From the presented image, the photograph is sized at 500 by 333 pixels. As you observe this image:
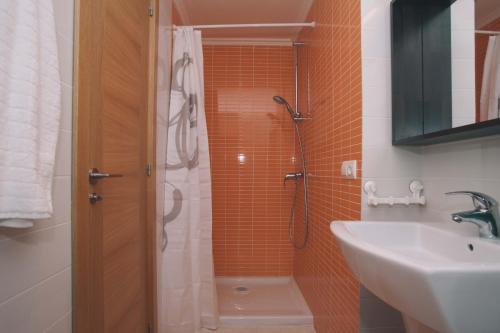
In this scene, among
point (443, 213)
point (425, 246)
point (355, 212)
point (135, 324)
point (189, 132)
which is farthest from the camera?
point (189, 132)

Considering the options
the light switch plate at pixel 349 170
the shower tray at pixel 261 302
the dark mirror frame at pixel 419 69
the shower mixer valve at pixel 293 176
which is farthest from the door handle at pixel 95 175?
the shower mixer valve at pixel 293 176

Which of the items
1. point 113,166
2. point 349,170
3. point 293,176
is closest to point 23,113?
point 113,166

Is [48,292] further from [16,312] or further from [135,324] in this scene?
[135,324]

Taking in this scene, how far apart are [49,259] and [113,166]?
0.44m

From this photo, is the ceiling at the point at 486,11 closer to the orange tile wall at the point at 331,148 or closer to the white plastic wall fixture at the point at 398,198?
the orange tile wall at the point at 331,148

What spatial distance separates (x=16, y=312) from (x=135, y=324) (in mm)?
848

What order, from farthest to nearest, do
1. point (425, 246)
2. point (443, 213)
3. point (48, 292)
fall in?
point (443, 213) → point (425, 246) → point (48, 292)

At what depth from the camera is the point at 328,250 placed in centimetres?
157

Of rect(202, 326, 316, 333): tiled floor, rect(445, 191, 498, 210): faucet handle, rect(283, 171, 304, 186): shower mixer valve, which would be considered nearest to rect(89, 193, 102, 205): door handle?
rect(445, 191, 498, 210): faucet handle

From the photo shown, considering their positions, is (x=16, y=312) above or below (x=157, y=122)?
below

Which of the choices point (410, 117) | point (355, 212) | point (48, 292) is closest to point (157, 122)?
point (48, 292)

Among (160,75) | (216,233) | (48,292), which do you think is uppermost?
(160,75)

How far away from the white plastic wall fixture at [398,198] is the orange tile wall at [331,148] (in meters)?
0.05

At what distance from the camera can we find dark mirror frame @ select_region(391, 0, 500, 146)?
1.05 m
